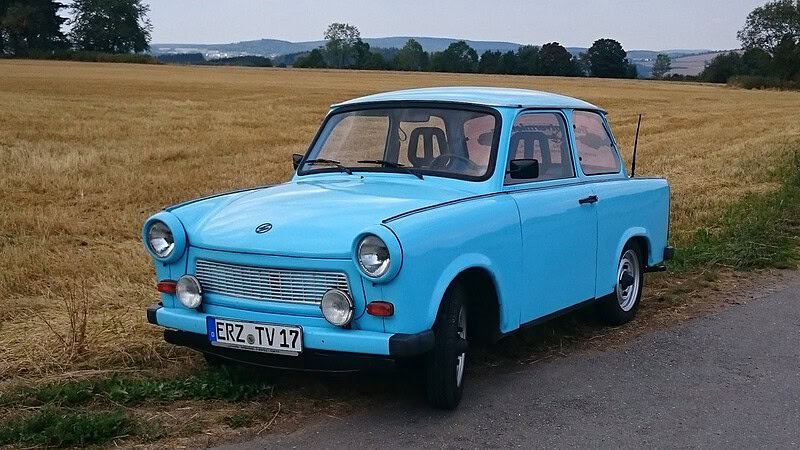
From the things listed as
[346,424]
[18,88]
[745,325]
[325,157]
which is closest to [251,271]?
[346,424]

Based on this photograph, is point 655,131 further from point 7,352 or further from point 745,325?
point 7,352

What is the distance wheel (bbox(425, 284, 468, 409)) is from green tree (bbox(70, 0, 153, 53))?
94.7 metres

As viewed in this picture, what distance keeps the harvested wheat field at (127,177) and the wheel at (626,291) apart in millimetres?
2530

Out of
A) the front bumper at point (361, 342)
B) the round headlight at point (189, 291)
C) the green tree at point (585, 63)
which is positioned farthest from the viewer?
the green tree at point (585, 63)

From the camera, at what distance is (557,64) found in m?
89.3

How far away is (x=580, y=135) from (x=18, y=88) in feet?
115

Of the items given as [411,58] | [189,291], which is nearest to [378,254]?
[189,291]

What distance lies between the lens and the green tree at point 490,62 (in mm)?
91062

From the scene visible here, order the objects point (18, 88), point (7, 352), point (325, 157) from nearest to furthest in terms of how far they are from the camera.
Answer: point (7, 352) < point (325, 157) < point (18, 88)

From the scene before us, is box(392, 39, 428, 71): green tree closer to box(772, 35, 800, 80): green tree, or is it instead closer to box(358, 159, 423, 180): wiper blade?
box(772, 35, 800, 80): green tree

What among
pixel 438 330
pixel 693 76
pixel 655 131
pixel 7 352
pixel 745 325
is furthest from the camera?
pixel 693 76

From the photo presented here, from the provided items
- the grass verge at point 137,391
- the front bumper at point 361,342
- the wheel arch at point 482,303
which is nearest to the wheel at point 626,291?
the wheel arch at point 482,303

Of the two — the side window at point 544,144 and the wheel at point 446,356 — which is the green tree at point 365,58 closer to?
the side window at point 544,144

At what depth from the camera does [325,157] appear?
5.94 meters
